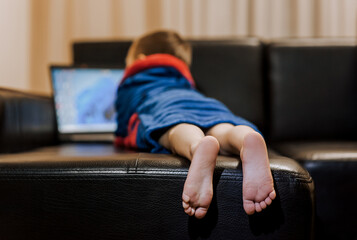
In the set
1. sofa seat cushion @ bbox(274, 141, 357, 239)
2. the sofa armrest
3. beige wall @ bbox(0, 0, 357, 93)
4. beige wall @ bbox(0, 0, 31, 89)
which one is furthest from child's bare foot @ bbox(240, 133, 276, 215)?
beige wall @ bbox(0, 0, 357, 93)

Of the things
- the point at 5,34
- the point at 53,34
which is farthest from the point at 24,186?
the point at 53,34

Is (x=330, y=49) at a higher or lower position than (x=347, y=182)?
higher

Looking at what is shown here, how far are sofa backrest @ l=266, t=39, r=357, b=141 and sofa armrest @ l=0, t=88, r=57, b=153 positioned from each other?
3.21 ft

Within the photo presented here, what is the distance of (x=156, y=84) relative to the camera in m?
1.19

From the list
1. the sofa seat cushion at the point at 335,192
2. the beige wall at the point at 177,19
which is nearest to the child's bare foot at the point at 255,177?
the sofa seat cushion at the point at 335,192

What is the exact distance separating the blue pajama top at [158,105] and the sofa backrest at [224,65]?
0.28m

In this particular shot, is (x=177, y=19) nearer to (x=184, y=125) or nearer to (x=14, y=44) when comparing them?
(x=14, y=44)

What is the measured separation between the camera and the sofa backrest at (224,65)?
1.59m

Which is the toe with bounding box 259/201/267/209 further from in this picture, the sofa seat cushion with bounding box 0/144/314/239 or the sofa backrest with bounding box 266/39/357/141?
the sofa backrest with bounding box 266/39/357/141

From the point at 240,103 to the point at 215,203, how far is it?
93cm

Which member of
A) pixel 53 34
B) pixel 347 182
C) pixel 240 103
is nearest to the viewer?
pixel 347 182

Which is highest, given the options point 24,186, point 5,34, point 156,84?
point 5,34

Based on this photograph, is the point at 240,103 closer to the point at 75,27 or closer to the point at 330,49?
the point at 330,49

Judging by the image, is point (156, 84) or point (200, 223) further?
point (156, 84)
